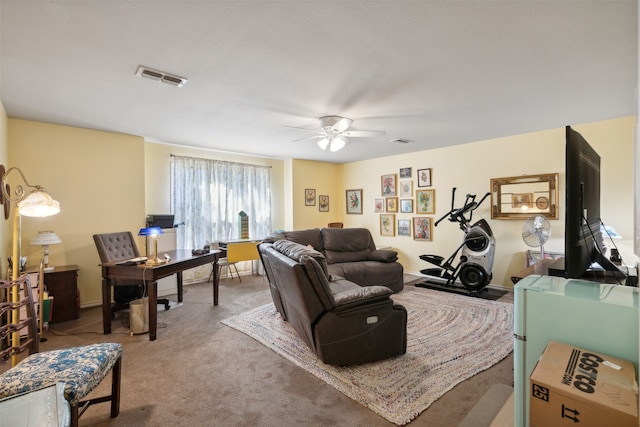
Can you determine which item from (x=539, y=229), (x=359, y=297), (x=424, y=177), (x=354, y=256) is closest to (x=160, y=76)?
(x=359, y=297)

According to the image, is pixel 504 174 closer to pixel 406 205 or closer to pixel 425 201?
pixel 425 201

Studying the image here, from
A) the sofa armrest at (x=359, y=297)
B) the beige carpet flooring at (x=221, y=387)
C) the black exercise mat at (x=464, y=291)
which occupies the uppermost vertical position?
the sofa armrest at (x=359, y=297)

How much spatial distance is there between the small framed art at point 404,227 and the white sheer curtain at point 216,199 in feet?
9.22

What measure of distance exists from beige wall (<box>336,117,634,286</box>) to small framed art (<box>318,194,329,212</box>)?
991 millimetres

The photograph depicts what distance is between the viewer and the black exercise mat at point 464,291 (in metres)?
4.26

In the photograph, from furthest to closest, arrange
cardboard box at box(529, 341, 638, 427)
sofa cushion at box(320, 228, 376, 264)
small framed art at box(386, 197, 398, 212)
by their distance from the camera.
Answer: small framed art at box(386, 197, 398, 212)
sofa cushion at box(320, 228, 376, 264)
cardboard box at box(529, 341, 638, 427)

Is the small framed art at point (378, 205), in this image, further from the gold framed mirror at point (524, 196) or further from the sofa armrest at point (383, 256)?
the gold framed mirror at point (524, 196)

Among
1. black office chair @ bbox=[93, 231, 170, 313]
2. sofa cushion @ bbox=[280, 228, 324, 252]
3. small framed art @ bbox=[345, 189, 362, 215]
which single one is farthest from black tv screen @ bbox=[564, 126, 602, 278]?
small framed art @ bbox=[345, 189, 362, 215]

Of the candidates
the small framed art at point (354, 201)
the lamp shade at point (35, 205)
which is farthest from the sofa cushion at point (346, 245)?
the lamp shade at point (35, 205)

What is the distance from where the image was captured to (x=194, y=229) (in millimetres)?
5305

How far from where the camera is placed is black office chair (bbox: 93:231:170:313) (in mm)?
3596

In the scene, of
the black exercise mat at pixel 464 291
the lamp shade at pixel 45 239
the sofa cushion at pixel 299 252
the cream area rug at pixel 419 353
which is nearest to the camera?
the cream area rug at pixel 419 353

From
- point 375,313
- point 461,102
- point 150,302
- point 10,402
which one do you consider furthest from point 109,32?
point 461,102

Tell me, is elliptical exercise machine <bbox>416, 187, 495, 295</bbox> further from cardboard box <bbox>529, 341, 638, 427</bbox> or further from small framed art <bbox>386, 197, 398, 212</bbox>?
cardboard box <bbox>529, 341, 638, 427</bbox>
